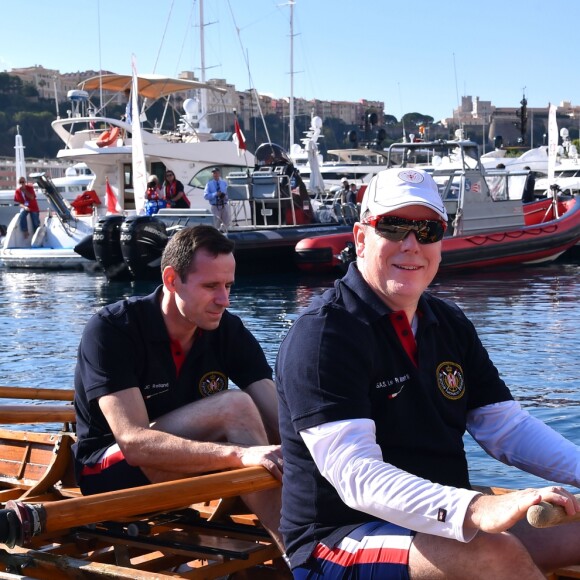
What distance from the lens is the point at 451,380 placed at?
3.28 m

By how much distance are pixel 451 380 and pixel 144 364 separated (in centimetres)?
144

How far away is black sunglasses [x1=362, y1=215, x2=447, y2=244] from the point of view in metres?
3.14

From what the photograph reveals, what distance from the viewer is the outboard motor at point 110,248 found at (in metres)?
22.8

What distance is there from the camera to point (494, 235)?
22.6m

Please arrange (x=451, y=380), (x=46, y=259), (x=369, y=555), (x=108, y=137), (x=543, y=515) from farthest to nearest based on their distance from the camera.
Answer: (x=108, y=137) → (x=46, y=259) → (x=451, y=380) → (x=369, y=555) → (x=543, y=515)

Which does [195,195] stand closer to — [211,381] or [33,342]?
[33,342]

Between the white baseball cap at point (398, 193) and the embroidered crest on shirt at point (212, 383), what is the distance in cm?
144

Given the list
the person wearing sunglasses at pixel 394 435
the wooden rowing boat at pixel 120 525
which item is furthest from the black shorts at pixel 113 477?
the person wearing sunglasses at pixel 394 435

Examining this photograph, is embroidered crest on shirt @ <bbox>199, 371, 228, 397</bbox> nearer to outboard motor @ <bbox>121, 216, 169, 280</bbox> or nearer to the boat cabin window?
outboard motor @ <bbox>121, 216, 169, 280</bbox>

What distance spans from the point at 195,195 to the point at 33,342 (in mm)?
13723

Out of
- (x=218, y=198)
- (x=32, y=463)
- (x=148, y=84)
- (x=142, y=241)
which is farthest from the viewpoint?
(x=148, y=84)

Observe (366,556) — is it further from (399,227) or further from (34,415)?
(34,415)

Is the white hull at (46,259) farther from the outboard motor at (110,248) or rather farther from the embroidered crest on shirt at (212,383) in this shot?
the embroidered crest on shirt at (212,383)

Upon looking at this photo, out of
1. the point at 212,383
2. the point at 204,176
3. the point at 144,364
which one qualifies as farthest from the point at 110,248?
the point at 144,364
